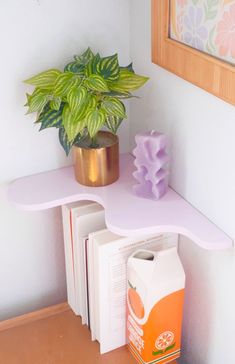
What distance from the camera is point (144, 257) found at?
111 centimetres

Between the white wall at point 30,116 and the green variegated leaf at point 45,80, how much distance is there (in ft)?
0.23

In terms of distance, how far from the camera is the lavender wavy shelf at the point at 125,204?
1000 millimetres

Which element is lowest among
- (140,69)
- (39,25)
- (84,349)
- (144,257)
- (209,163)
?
(84,349)

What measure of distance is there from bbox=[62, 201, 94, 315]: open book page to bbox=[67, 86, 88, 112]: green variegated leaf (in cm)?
27

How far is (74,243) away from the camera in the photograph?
3.89 ft

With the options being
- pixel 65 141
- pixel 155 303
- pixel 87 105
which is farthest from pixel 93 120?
pixel 155 303

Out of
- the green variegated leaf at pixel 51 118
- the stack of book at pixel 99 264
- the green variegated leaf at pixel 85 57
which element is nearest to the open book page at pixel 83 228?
the stack of book at pixel 99 264

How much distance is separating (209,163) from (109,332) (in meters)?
0.46

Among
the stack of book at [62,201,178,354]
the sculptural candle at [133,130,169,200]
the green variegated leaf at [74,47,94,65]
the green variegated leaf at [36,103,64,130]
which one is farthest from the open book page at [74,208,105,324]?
the green variegated leaf at [74,47,94,65]

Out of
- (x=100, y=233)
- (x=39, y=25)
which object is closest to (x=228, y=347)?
(x=100, y=233)

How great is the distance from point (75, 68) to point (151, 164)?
0.80 feet

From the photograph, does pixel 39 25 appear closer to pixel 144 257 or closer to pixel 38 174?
pixel 38 174

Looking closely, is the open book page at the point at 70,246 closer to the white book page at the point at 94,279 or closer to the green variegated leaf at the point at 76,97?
the white book page at the point at 94,279

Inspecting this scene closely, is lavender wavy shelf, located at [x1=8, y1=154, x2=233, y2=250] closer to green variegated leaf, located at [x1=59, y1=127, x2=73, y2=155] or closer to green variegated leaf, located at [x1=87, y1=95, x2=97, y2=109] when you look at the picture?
green variegated leaf, located at [x1=59, y1=127, x2=73, y2=155]
